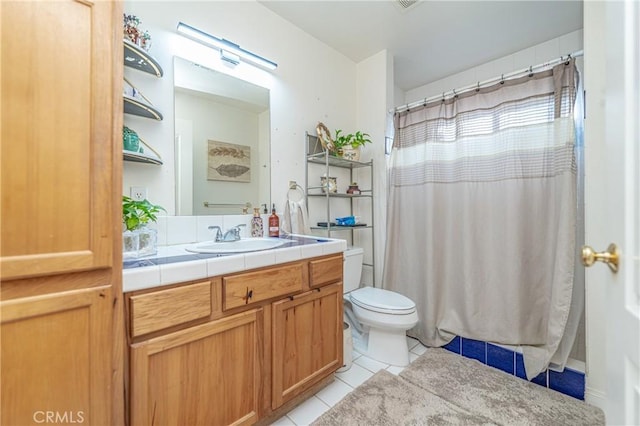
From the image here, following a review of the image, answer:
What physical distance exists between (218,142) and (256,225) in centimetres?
57

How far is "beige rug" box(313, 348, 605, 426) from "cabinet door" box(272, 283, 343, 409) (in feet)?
0.68

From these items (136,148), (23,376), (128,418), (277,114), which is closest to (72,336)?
(23,376)

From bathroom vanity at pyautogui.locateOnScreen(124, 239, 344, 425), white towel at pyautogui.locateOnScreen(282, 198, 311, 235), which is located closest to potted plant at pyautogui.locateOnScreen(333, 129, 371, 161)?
white towel at pyautogui.locateOnScreen(282, 198, 311, 235)

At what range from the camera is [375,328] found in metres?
1.88

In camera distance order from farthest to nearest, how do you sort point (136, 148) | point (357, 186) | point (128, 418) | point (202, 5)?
1. point (357, 186)
2. point (202, 5)
3. point (136, 148)
4. point (128, 418)

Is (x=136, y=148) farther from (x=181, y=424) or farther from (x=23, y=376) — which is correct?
(x=181, y=424)

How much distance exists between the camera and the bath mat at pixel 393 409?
1.30 m

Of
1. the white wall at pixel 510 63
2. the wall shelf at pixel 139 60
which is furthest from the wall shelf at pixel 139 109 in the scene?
the white wall at pixel 510 63

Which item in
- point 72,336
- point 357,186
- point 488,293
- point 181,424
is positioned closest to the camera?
point 72,336

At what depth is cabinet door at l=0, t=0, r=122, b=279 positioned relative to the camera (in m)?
0.61

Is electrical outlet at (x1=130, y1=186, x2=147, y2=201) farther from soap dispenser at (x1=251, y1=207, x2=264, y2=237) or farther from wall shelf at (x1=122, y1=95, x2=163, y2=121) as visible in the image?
soap dispenser at (x1=251, y1=207, x2=264, y2=237)

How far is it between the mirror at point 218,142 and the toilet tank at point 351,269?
2.41ft

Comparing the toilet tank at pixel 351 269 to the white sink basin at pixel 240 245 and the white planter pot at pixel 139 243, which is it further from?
the white planter pot at pixel 139 243

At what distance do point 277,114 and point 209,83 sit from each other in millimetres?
485
